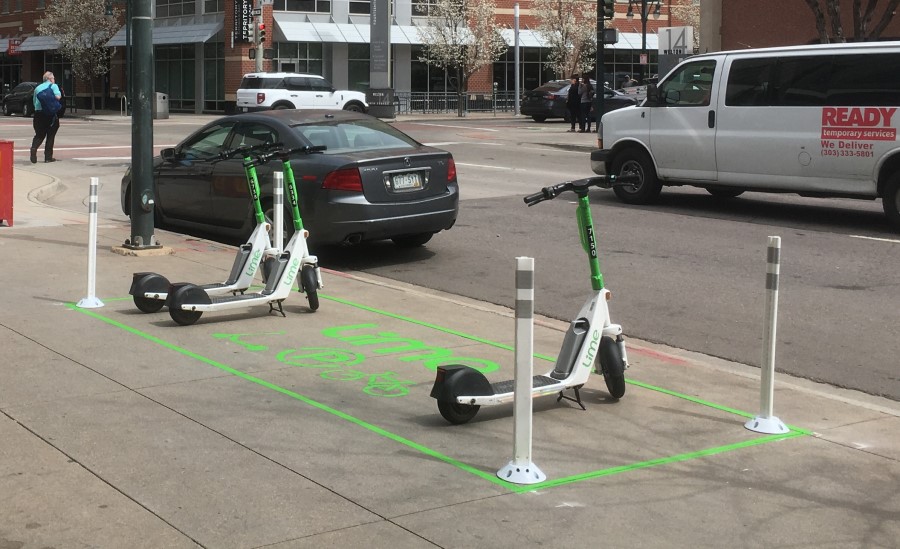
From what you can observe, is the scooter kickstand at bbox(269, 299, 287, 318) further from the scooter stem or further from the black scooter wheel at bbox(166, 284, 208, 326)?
the scooter stem

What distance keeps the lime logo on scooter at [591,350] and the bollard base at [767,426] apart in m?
0.91

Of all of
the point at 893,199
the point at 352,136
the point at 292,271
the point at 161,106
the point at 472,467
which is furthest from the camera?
the point at 161,106

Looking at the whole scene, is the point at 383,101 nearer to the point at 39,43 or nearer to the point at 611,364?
the point at 39,43

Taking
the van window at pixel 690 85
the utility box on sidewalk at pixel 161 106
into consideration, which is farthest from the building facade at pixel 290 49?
the van window at pixel 690 85

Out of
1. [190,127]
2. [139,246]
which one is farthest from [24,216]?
[190,127]

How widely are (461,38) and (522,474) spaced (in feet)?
157

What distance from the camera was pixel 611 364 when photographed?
639cm

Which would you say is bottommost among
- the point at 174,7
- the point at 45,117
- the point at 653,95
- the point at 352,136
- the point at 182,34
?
the point at 352,136

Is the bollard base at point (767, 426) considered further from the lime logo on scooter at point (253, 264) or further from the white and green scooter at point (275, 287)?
the lime logo on scooter at point (253, 264)

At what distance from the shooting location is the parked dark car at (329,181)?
36.3 ft

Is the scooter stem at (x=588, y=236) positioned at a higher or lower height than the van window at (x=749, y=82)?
lower

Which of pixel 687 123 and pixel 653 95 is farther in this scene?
pixel 653 95

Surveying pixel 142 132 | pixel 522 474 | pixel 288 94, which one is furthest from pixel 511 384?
pixel 288 94

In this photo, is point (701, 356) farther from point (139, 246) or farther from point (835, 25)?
point (835, 25)
